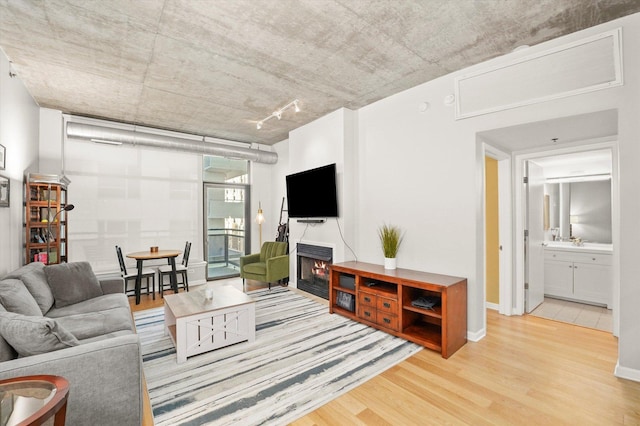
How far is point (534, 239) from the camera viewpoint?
428cm

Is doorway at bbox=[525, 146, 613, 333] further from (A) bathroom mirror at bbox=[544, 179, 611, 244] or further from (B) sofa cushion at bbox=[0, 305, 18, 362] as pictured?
(B) sofa cushion at bbox=[0, 305, 18, 362]

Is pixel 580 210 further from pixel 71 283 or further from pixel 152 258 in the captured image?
pixel 71 283

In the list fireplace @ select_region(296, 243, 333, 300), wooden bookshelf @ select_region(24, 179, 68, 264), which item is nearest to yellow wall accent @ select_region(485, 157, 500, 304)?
fireplace @ select_region(296, 243, 333, 300)

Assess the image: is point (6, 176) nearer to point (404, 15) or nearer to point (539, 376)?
point (404, 15)

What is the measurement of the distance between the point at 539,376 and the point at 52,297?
4.76 m

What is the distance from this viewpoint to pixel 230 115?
4914 millimetres

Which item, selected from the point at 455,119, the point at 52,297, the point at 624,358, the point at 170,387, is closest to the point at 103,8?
the point at 52,297

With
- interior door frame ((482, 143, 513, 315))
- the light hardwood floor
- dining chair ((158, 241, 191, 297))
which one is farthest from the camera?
dining chair ((158, 241, 191, 297))

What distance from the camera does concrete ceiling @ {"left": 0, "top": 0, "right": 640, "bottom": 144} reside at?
238cm

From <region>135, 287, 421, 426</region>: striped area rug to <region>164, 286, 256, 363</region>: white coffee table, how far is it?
0.10 metres

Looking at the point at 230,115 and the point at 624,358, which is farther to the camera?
the point at 230,115

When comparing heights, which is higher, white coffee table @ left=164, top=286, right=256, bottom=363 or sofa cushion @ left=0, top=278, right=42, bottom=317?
sofa cushion @ left=0, top=278, right=42, bottom=317

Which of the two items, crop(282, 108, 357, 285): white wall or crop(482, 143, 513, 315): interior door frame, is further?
crop(282, 108, 357, 285): white wall

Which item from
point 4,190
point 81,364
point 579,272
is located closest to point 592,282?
point 579,272
